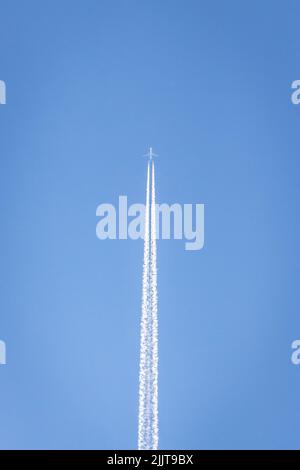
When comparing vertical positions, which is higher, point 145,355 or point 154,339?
point 154,339

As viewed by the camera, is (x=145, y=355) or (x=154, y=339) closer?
(x=145, y=355)
